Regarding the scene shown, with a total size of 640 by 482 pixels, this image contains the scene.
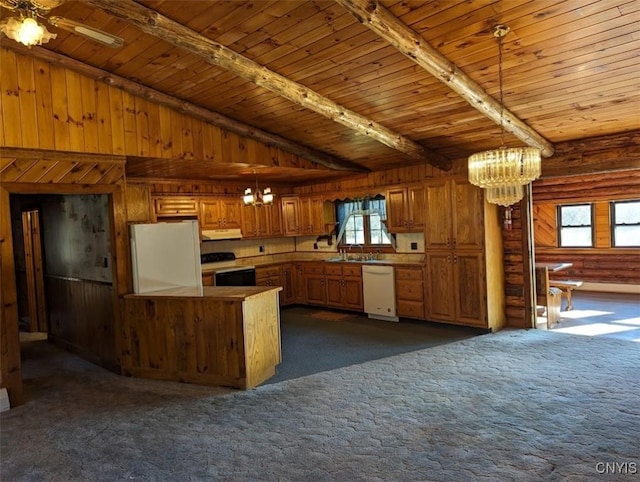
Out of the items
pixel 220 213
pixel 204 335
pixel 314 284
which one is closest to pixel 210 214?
pixel 220 213

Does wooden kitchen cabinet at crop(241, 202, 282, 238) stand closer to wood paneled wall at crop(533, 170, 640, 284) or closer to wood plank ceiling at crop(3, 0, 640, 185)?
wood plank ceiling at crop(3, 0, 640, 185)

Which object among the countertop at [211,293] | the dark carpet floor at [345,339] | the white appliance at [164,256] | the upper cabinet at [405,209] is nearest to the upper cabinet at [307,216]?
the upper cabinet at [405,209]

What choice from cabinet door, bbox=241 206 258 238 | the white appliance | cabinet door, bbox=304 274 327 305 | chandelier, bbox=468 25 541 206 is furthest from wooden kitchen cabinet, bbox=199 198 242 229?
chandelier, bbox=468 25 541 206

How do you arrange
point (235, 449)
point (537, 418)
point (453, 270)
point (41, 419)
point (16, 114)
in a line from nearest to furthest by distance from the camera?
point (235, 449)
point (537, 418)
point (41, 419)
point (16, 114)
point (453, 270)

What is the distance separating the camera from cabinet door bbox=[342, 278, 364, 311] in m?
7.04

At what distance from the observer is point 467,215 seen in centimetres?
572

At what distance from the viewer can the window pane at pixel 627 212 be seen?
8.28 meters

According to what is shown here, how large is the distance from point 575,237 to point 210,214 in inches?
289

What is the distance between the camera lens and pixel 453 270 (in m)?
5.89

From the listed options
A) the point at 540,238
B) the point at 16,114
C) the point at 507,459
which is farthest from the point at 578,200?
the point at 16,114

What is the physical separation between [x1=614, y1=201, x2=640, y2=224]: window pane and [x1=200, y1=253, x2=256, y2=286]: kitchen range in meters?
7.03

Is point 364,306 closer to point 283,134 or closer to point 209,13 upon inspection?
point 283,134

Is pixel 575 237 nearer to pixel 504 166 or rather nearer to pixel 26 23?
pixel 504 166

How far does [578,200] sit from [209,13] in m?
8.28
